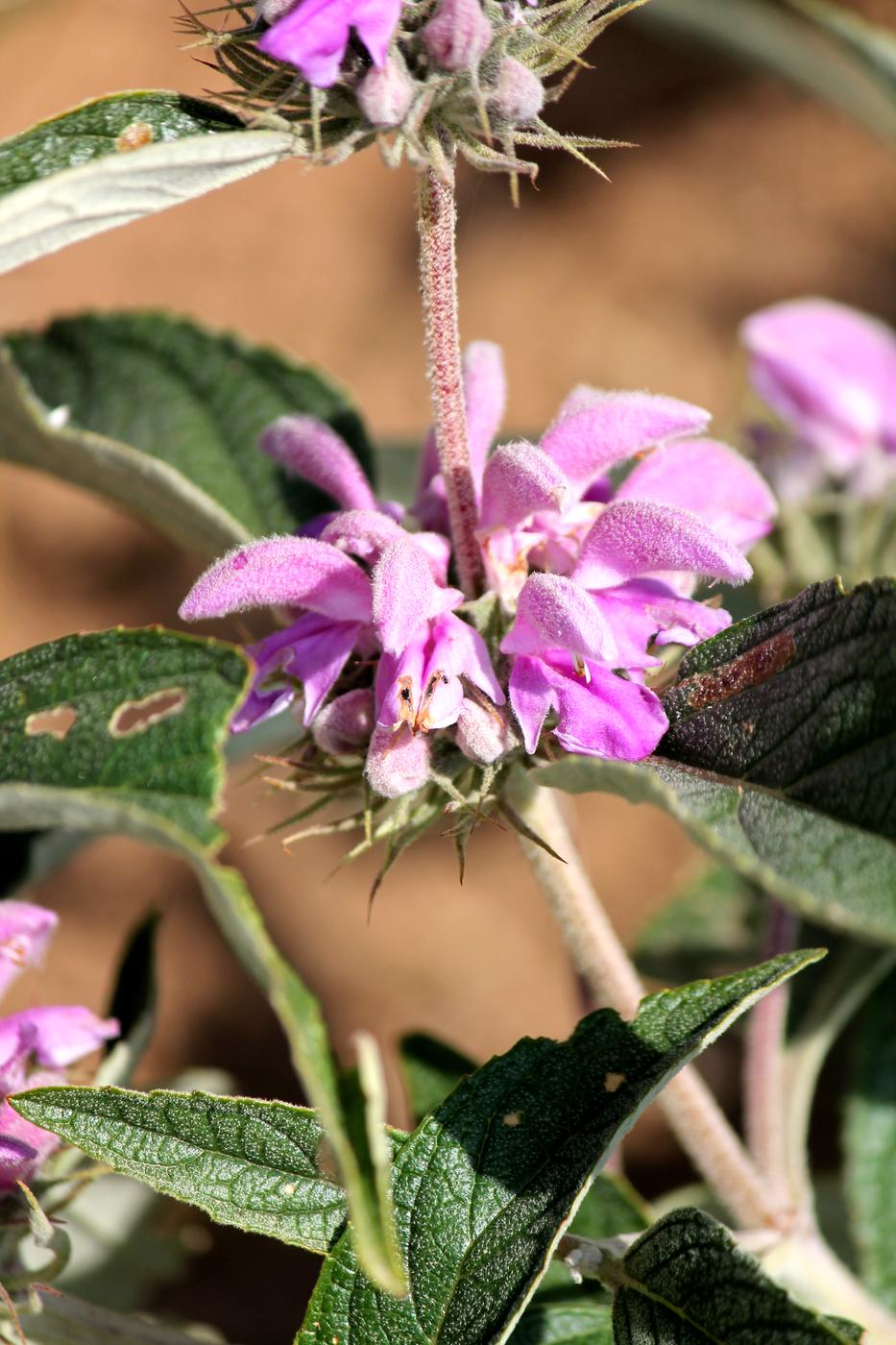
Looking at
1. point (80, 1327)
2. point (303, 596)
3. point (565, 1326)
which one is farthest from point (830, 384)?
point (80, 1327)

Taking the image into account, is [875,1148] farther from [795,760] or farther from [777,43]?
[777,43]

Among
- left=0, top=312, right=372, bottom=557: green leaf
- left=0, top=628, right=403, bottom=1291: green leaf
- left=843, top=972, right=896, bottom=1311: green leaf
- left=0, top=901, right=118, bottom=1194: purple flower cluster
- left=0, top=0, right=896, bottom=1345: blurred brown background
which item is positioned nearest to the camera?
left=0, top=628, right=403, bottom=1291: green leaf

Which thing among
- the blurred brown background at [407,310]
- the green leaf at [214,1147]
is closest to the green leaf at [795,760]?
the green leaf at [214,1147]

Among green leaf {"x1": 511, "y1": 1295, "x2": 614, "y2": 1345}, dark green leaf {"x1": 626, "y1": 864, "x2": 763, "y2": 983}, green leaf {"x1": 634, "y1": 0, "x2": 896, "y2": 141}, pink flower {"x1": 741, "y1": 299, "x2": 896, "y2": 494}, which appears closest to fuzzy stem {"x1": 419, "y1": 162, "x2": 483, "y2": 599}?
green leaf {"x1": 511, "y1": 1295, "x2": 614, "y2": 1345}

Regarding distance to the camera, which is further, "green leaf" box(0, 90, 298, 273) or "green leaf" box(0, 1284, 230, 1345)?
"green leaf" box(0, 1284, 230, 1345)

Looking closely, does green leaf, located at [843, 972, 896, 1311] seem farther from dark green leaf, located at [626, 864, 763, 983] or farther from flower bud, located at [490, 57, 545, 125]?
flower bud, located at [490, 57, 545, 125]

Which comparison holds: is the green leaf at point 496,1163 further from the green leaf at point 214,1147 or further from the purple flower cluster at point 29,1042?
the purple flower cluster at point 29,1042
